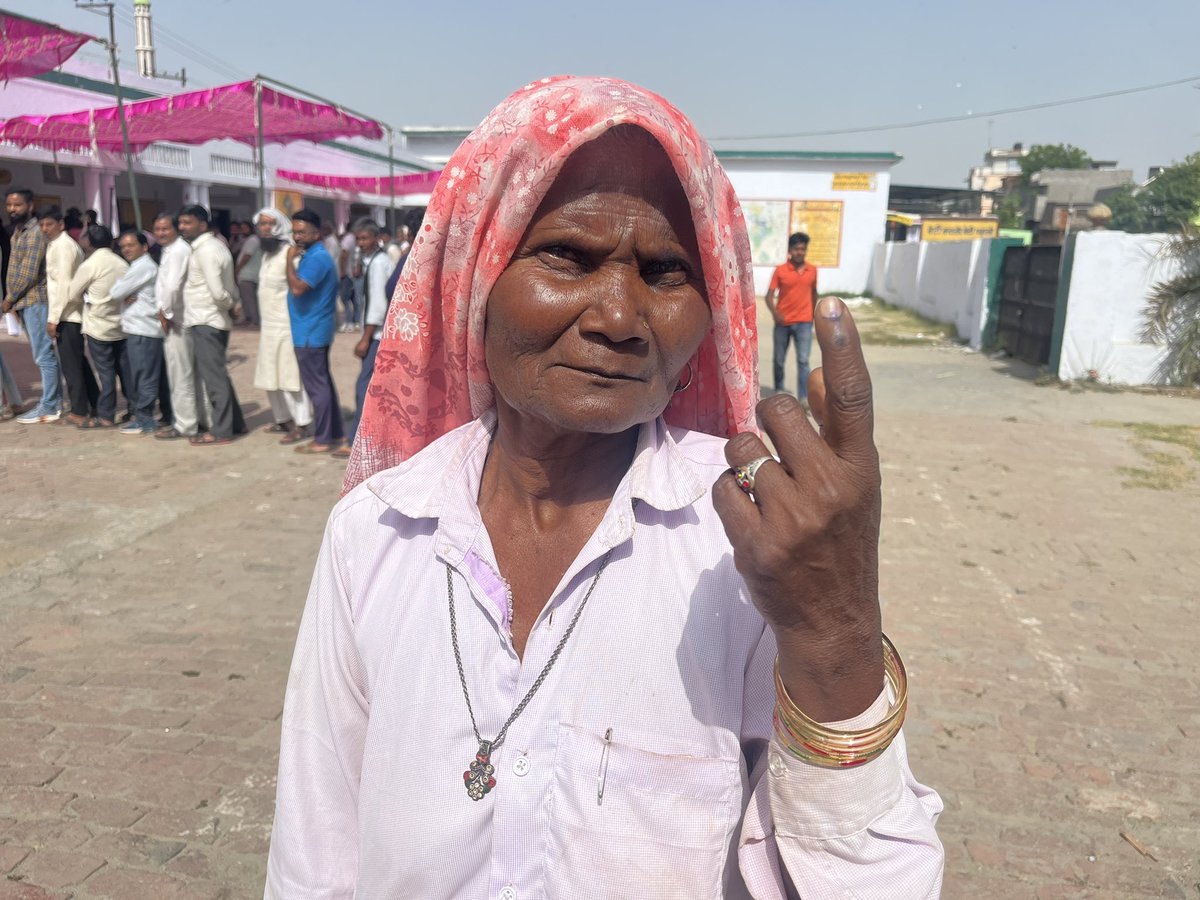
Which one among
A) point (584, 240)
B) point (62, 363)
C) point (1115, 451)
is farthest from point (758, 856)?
point (62, 363)

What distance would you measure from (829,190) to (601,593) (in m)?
26.5

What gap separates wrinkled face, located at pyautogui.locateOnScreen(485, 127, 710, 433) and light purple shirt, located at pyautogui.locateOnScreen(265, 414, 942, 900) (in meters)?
0.13

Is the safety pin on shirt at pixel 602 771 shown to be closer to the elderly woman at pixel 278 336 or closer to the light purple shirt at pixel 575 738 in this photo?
the light purple shirt at pixel 575 738

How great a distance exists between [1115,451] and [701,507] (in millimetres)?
7914

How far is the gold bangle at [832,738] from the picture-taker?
3.30ft

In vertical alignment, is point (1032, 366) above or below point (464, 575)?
below

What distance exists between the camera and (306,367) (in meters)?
7.28

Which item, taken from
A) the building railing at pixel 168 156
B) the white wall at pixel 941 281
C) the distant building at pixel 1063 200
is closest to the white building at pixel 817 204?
the white wall at pixel 941 281

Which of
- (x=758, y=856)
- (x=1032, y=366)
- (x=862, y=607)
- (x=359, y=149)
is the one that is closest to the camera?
(x=862, y=607)

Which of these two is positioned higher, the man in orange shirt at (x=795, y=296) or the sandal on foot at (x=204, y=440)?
the man in orange shirt at (x=795, y=296)

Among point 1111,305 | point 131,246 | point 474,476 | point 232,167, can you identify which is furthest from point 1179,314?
point 232,167

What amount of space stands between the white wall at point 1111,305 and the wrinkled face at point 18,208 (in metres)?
11.4

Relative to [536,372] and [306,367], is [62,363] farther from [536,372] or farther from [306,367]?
[536,372]

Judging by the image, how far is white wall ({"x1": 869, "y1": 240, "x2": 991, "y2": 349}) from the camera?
48.2 feet
